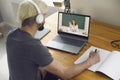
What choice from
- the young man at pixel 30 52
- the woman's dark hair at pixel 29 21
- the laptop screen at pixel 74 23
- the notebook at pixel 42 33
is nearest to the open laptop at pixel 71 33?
the laptop screen at pixel 74 23

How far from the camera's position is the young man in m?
1.18

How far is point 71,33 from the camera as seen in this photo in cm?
162

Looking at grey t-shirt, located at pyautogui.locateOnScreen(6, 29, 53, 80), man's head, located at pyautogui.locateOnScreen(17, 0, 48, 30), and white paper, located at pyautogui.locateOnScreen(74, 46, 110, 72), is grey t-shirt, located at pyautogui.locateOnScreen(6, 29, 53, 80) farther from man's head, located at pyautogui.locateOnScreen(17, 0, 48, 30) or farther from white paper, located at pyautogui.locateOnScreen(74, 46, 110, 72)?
white paper, located at pyautogui.locateOnScreen(74, 46, 110, 72)

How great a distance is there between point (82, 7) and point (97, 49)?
63cm

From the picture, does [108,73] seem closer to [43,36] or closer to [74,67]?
[74,67]

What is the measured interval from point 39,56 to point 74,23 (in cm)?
52

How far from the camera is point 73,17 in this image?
1547mm

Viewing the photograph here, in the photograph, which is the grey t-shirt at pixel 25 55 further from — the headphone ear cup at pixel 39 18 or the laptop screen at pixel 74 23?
the laptop screen at pixel 74 23

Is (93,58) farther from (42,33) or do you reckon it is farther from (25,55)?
(42,33)

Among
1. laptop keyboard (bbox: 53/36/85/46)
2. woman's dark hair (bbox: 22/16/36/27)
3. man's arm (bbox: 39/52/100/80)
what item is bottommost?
man's arm (bbox: 39/52/100/80)

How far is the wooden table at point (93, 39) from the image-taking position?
1.23 m

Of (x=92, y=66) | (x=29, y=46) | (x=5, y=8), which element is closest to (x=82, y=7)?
(x=92, y=66)

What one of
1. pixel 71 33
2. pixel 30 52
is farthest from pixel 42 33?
pixel 30 52

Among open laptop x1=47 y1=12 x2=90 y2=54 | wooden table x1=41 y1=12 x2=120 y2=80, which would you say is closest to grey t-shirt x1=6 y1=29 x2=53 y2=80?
wooden table x1=41 y1=12 x2=120 y2=80
